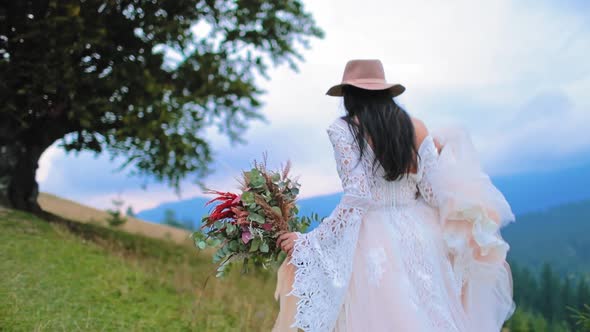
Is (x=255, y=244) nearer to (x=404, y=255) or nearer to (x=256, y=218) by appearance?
(x=256, y=218)

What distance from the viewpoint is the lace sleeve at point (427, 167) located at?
352 centimetres

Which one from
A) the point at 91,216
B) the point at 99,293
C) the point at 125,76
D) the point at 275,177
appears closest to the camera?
the point at 275,177

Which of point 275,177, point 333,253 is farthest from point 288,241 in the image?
point 275,177

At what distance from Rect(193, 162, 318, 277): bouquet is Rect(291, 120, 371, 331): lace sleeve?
32cm

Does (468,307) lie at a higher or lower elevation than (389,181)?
lower

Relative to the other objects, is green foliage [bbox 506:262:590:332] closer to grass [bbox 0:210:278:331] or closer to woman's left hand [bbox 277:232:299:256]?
grass [bbox 0:210:278:331]

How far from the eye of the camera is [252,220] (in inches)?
141

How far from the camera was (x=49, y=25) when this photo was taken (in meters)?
11.7

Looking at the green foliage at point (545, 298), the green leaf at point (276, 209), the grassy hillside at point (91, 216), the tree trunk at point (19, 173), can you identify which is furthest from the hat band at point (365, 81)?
the grassy hillside at point (91, 216)

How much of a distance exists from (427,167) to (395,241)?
57 centimetres

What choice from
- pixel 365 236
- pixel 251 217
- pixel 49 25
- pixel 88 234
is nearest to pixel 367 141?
pixel 365 236

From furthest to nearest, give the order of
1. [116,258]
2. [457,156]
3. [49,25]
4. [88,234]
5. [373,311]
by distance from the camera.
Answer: [88,234] → [49,25] → [116,258] → [457,156] → [373,311]

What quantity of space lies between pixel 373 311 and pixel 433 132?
1.35 m

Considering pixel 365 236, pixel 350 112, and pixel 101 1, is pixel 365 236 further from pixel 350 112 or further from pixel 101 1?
pixel 101 1
